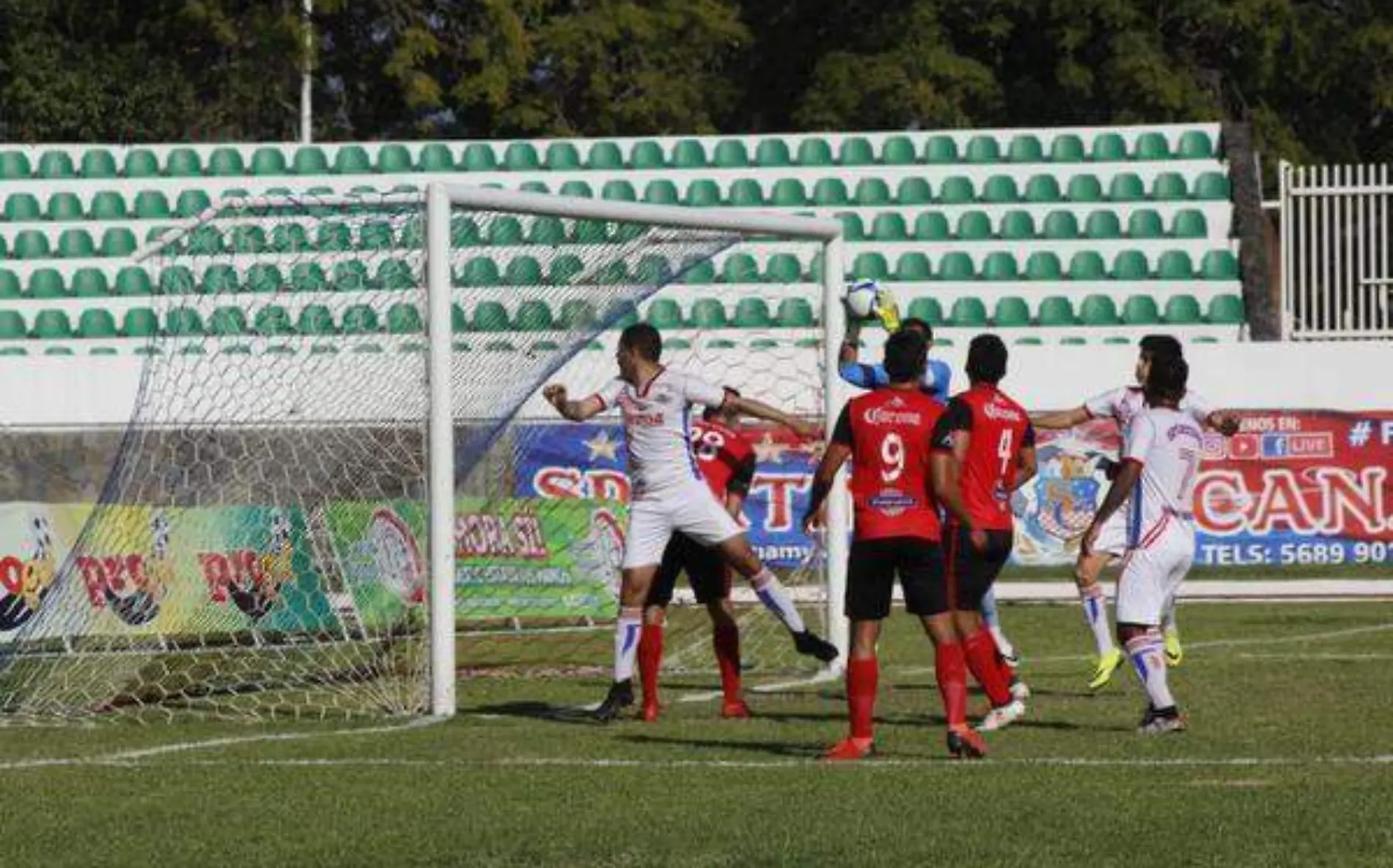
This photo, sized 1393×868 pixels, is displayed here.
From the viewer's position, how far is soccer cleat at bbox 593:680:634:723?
1520 cm

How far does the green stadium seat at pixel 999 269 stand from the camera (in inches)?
1283

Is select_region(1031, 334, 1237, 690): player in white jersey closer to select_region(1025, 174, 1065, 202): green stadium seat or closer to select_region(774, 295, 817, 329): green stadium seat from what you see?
select_region(774, 295, 817, 329): green stadium seat


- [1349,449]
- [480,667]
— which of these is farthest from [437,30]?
[480,667]

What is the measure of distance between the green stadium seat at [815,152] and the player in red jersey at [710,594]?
1766 centimetres

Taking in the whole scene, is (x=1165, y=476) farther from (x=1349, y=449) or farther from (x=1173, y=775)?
(x=1349, y=449)

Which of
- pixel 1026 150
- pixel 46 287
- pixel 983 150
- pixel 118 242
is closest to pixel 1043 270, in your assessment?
pixel 1026 150

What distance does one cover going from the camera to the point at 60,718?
15.8 meters

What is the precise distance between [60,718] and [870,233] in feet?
61.5

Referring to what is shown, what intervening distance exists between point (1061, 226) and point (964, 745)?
20.8m

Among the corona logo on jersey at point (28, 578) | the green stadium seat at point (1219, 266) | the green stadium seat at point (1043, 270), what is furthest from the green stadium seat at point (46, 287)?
the green stadium seat at point (1219, 266)

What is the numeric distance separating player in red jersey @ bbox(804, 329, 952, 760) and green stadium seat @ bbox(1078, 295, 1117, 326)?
62.1ft

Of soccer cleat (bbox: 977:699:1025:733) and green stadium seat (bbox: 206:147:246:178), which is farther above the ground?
green stadium seat (bbox: 206:147:246:178)

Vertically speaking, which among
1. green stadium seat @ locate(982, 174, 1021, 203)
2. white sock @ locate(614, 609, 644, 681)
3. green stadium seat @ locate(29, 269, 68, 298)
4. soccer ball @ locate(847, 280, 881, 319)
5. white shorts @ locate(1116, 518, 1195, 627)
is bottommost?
white sock @ locate(614, 609, 644, 681)

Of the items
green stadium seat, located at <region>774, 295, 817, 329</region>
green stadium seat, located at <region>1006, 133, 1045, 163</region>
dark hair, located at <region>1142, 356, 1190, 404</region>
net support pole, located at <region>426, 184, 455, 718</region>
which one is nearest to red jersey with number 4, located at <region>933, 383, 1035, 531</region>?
dark hair, located at <region>1142, 356, 1190, 404</region>
